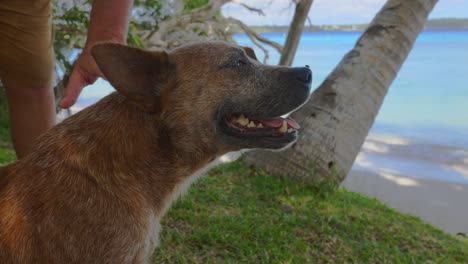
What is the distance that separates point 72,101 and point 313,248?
2203 mm

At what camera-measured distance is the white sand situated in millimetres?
6547

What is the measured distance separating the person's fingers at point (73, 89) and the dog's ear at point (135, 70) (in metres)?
0.78

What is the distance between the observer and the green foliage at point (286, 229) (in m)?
3.87

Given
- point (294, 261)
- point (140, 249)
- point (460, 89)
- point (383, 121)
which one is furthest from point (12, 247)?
point (460, 89)

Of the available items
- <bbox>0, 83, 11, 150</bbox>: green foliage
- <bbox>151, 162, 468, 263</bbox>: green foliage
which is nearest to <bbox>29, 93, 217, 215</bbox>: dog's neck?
<bbox>151, 162, 468, 263</bbox>: green foliage

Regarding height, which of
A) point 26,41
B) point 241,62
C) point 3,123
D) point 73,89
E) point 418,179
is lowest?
point 3,123

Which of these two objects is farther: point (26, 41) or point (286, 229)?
point (286, 229)

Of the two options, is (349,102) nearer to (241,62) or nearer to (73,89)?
(241,62)

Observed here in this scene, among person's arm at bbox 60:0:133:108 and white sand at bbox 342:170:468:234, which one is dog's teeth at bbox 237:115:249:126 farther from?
Result: white sand at bbox 342:170:468:234

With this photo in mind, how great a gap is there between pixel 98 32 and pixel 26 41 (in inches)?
21.4

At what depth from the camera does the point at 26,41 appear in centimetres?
333

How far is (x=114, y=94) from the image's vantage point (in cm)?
269

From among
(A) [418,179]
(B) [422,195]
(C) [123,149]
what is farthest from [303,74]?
(A) [418,179]

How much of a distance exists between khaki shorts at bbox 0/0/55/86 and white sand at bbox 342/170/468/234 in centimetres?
496
